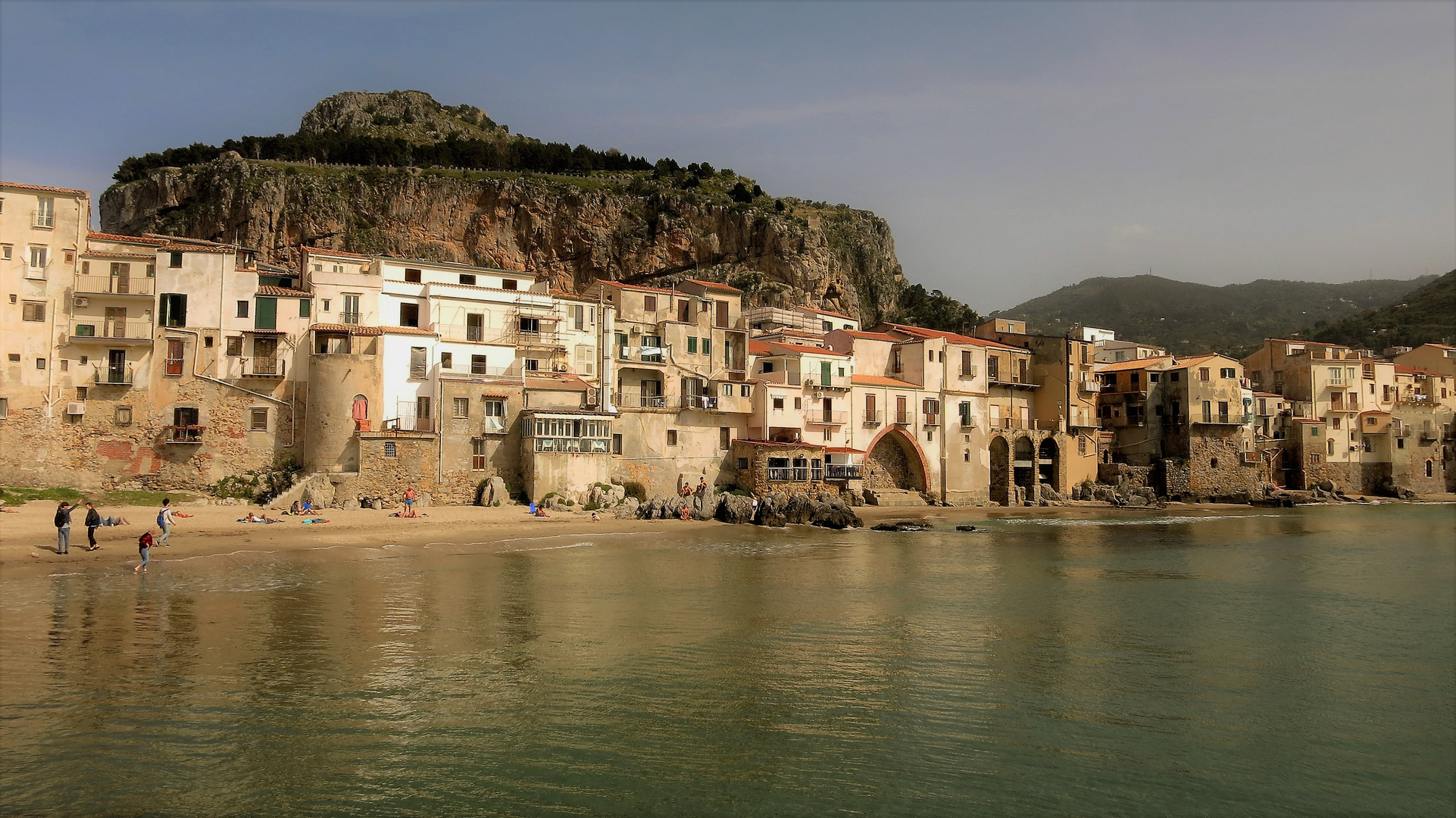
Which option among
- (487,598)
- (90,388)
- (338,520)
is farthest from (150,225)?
(487,598)

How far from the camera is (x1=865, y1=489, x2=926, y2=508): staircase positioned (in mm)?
54594

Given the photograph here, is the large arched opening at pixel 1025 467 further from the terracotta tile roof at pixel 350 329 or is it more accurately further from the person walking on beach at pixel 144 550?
the person walking on beach at pixel 144 550

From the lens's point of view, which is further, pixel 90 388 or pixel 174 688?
pixel 90 388

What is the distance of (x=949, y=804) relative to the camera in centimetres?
1130

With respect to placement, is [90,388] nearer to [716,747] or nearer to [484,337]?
[484,337]

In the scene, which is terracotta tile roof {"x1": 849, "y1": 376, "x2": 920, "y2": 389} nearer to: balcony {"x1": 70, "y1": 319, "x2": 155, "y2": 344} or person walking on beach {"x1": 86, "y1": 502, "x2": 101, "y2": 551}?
balcony {"x1": 70, "y1": 319, "x2": 155, "y2": 344}

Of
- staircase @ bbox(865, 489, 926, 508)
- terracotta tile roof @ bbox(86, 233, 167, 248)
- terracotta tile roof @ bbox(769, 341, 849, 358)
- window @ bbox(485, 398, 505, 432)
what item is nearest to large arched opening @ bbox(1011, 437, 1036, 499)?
staircase @ bbox(865, 489, 926, 508)

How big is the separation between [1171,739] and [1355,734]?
3.31 meters

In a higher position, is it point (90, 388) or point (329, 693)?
point (90, 388)

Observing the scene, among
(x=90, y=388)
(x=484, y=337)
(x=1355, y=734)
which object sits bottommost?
(x=1355, y=734)

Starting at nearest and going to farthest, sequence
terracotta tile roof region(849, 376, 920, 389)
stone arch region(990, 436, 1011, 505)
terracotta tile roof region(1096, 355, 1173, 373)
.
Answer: terracotta tile roof region(849, 376, 920, 389)
stone arch region(990, 436, 1011, 505)
terracotta tile roof region(1096, 355, 1173, 373)

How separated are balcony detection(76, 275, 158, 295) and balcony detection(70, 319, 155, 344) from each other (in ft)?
3.91

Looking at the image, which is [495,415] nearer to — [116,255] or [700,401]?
[700,401]

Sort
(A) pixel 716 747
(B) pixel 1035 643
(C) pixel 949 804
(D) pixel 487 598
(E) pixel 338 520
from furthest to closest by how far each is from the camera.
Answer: (E) pixel 338 520 < (D) pixel 487 598 < (B) pixel 1035 643 < (A) pixel 716 747 < (C) pixel 949 804
